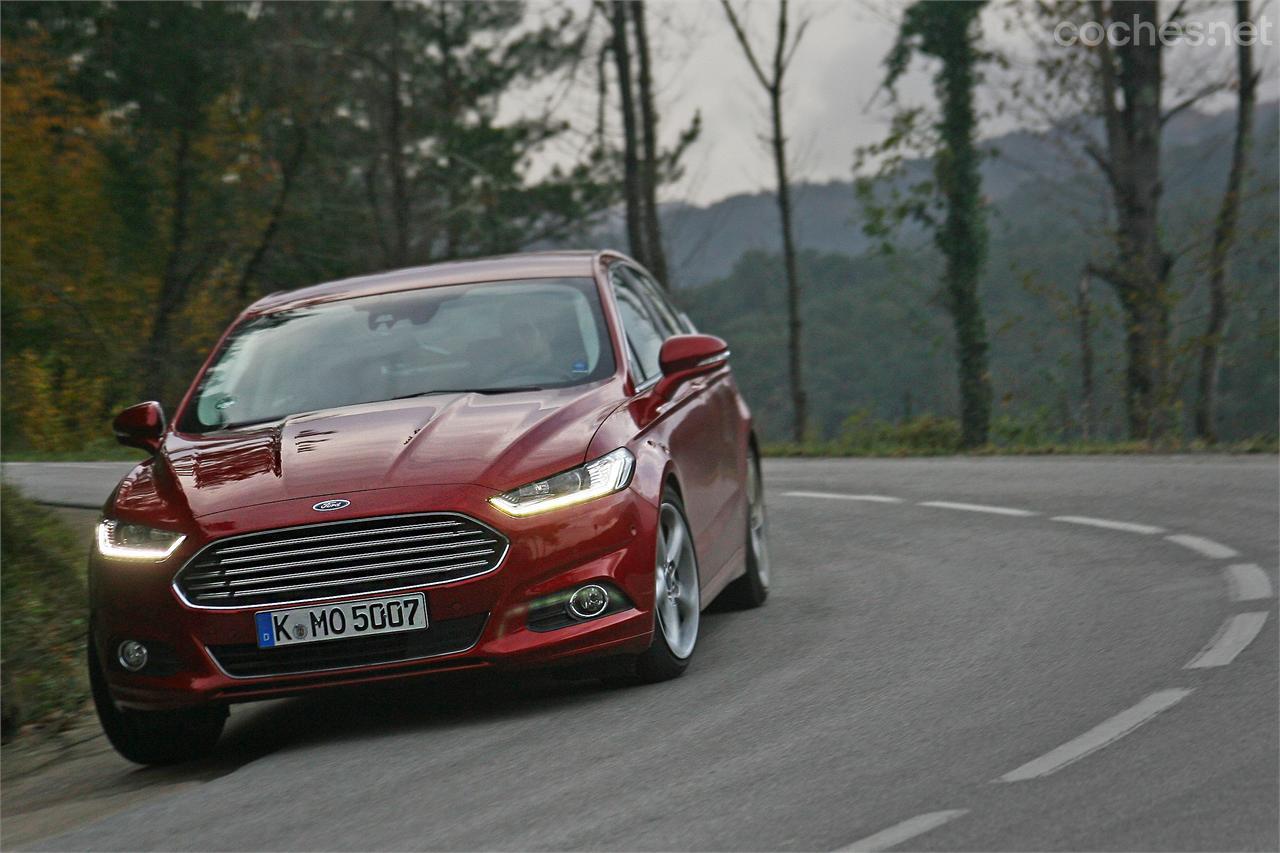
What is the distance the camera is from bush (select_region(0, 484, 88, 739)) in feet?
25.9

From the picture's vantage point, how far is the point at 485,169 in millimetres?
39688

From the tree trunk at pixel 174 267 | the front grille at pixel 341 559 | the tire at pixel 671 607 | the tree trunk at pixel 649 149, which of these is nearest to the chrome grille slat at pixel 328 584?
the front grille at pixel 341 559

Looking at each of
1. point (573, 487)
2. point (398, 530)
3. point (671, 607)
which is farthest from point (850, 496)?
point (398, 530)

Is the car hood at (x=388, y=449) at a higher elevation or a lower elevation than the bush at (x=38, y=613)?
higher

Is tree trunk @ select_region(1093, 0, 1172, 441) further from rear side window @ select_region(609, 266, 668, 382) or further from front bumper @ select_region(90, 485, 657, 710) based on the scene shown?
front bumper @ select_region(90, 485, 657, 710)

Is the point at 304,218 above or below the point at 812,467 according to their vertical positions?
above

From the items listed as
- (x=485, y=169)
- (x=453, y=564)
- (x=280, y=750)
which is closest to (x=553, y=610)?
(x=453, y=564)

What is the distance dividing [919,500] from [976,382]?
2368 cm

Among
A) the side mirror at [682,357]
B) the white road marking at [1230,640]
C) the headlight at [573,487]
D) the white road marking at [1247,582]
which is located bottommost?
the white road marking at [1230,640]

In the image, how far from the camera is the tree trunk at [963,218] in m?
37.0

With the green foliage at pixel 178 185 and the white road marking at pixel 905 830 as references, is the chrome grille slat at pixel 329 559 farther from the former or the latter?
the green foliage at pixel 178 185

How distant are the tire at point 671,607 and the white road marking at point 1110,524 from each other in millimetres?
4705

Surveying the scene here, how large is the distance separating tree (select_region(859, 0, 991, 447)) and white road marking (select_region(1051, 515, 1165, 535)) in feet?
81.1

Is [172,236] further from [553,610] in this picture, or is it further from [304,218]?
[553,610]
